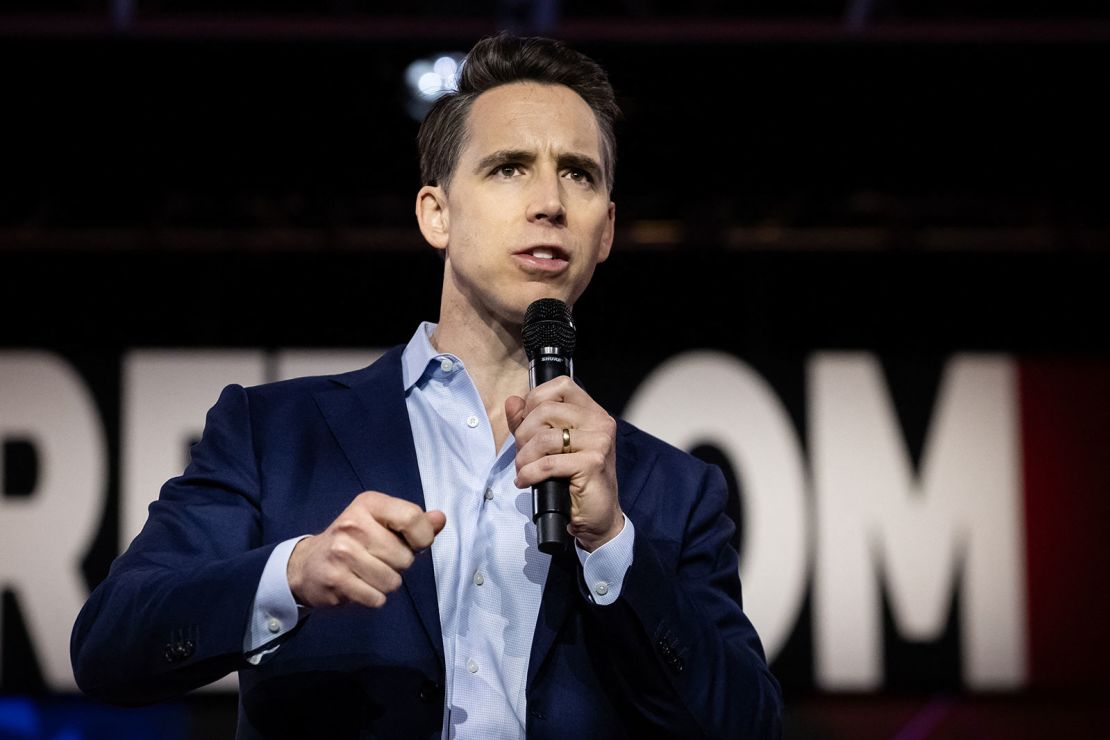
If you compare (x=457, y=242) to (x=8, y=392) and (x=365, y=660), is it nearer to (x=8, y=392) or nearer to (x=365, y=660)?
(x=365, y=660)

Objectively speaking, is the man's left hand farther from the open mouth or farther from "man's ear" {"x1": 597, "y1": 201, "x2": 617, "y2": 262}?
"man's ear" {"x1": 597, "y1": 201, "x2": 617, "y2": 262}

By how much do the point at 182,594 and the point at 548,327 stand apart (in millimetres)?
538

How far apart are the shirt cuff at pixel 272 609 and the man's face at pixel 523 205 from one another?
52 centimetres

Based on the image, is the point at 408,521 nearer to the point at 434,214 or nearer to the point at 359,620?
the point at 359,620

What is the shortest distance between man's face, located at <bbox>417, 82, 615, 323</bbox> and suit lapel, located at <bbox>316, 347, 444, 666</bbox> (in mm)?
189

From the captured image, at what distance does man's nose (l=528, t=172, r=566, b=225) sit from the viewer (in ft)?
6.06

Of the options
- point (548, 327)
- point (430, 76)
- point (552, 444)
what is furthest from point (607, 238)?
point (430, 76)

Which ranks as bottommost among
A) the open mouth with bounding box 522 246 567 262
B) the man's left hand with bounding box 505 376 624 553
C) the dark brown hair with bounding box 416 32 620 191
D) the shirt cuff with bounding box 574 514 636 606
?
the shirt cuff with bounding box 574 514 636 606

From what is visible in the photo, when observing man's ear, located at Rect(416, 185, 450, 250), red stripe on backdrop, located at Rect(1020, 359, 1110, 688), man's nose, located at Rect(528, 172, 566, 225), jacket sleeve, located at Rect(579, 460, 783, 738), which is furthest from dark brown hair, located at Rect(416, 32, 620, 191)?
red stripe on backdrop, located at Rect(1020, 359, 1110, 688)

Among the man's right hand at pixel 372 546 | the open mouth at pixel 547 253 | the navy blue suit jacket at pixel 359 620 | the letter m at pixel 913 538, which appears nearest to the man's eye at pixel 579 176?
the open mouth at pixel 547 253

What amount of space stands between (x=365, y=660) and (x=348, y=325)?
3.88 meters

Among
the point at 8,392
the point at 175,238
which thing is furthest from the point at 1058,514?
the point at 8,392

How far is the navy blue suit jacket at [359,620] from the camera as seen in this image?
61.0 inches

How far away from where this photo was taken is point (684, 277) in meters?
5.54
